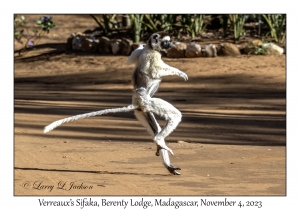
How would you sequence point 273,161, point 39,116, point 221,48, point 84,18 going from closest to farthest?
point 273,161, point 39,116, point 221,48, point 84,18

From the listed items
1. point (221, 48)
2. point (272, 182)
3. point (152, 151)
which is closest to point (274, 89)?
point (221, 48)

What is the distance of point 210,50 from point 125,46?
123 inches

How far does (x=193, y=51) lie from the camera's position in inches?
914

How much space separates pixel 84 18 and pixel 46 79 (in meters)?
12.5

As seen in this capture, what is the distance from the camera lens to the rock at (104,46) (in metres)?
25.3

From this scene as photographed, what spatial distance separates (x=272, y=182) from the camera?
29.8 feet

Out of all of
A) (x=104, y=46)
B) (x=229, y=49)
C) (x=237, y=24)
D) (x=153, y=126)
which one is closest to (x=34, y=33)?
(x=104, y=46)

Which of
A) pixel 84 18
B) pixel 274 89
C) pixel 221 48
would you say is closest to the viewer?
pixel 274 89

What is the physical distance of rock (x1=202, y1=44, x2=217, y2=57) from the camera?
23.1 m

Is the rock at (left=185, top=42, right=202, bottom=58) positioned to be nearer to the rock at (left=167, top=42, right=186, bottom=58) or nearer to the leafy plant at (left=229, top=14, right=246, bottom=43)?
the rock at (left=167, top=42, right=186, bottom=58)

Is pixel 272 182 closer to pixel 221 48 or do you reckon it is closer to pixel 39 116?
pixel 39 116

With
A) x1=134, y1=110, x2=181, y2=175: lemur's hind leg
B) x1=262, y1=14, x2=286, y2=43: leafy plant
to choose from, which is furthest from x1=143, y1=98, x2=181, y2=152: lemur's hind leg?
x1=262, y1=14, x2=286, y2=43: leafy plant

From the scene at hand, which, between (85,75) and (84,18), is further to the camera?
(84,18)

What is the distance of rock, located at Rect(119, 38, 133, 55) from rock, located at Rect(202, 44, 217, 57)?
2.64 metres
